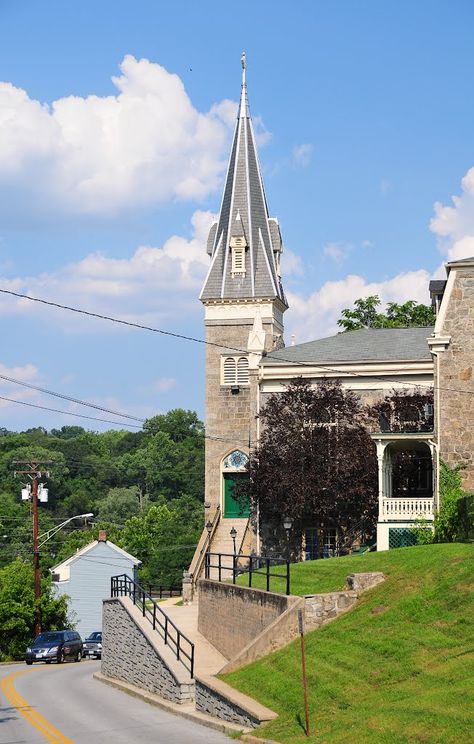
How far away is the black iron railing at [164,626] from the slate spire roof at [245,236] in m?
21.2

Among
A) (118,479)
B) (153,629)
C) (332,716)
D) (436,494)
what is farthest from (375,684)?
(118,479)

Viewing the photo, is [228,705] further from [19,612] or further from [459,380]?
[19,612]

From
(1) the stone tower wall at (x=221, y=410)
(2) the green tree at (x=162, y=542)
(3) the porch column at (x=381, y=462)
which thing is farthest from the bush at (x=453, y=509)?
(2) the green tree at (x=162, y=542)

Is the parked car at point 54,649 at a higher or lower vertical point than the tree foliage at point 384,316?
lower

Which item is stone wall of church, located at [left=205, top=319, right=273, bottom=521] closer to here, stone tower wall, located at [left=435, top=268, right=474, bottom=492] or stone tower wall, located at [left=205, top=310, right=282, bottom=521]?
stone tower wall, located at [left=205, top=310, right=282, bottom=521]

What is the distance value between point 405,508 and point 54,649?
1484 centimetres

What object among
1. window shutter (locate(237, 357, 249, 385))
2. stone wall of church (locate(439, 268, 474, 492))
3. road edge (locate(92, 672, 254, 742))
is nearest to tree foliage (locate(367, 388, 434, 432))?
stone wall of church (locate(439, 268, 474, 492))

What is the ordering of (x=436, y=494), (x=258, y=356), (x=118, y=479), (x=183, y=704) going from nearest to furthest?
(x=183, y=704) < (x=436, y=494) < (x=258, y=356) < (x=118, y=479)

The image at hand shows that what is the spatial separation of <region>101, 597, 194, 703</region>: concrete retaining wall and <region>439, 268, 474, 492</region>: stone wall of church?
36.0ft

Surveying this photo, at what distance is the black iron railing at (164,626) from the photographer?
27516 mm

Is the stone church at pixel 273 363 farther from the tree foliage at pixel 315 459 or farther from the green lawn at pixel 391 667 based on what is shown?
the green lawn at pixel 391 667

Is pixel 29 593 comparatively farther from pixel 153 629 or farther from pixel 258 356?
pixel 153 629

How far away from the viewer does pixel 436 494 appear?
37188 mm

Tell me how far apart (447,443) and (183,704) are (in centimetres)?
1485
